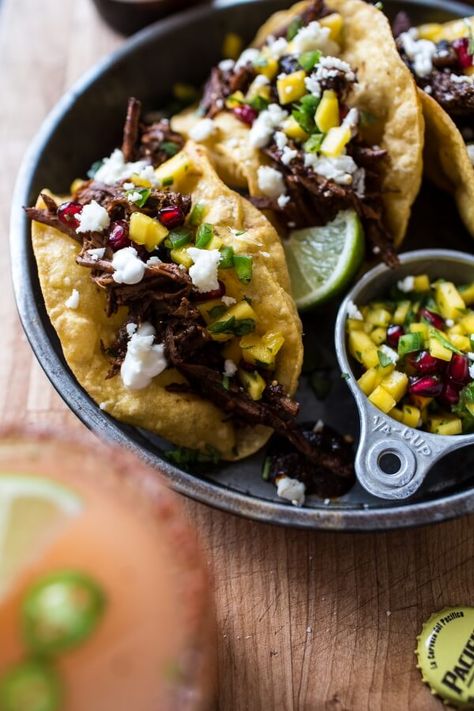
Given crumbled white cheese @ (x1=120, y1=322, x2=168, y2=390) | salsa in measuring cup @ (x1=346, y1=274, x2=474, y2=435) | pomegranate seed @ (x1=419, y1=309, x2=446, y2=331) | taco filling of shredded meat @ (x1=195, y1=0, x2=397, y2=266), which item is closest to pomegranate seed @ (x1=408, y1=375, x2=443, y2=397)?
salsa in measuring cup @ (x1=346, y1=274, x2=474, y2=435)

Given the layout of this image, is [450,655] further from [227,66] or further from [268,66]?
[227,66]

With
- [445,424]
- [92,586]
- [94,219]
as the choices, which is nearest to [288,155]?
[94,219]

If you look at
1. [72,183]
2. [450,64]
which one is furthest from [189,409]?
[450,64]

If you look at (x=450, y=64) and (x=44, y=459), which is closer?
(x=44, y=459)

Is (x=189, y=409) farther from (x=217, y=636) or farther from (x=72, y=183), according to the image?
(x=72, y=183)

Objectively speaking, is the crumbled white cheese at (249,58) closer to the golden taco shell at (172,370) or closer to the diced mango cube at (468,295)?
the golden taco shell at (172,370)
